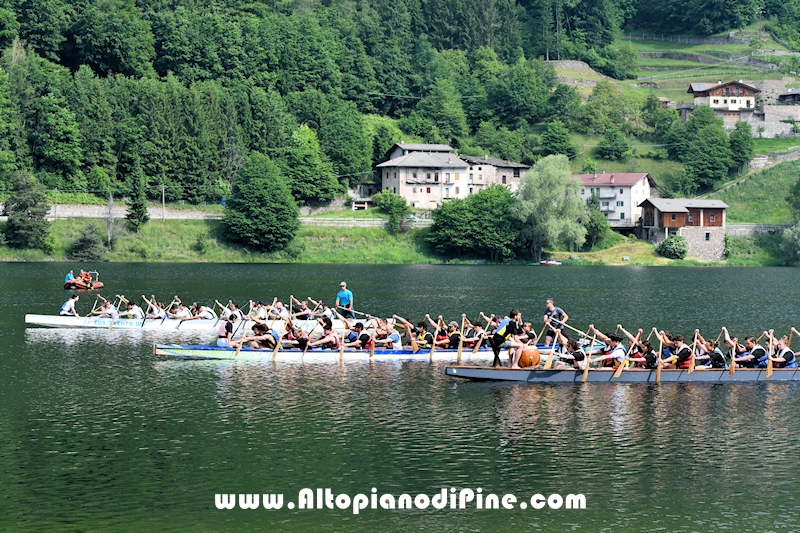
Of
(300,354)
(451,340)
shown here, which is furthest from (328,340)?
(451,340)

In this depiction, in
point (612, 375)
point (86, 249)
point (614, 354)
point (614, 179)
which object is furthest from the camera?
point (614, 179)

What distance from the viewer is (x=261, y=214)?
378ft

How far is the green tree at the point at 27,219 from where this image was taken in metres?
105

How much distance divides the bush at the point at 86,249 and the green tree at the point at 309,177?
34367 mm

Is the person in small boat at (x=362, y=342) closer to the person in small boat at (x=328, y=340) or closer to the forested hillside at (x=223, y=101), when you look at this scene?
the person in small boat at (x=328, y=340)

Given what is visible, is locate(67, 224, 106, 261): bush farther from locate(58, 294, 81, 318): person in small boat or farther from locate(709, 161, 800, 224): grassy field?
locate(709, 161, 800, 224): grassy field

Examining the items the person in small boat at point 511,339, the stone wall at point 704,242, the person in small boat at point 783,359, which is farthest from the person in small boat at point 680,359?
the stone wall at point 704,242

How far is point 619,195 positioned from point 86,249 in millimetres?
73800

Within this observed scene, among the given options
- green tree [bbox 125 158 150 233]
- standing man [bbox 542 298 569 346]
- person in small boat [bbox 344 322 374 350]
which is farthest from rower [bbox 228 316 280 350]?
green tree [bbox 125 158 150 233]

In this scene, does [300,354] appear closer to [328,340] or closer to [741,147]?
[328,340]

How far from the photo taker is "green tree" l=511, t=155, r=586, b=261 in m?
119

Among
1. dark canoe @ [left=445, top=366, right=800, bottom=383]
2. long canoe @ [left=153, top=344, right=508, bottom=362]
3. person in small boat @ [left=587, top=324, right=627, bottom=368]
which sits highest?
person in small boat @ [left=587, top=324, right=627, bottom=368]

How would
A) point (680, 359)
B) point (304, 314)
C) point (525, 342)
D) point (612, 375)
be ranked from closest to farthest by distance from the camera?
point (612, 375) → point (525, 342) → point (680, 359) → point (304, 314)

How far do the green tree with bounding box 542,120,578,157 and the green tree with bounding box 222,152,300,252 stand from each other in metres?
62.3
